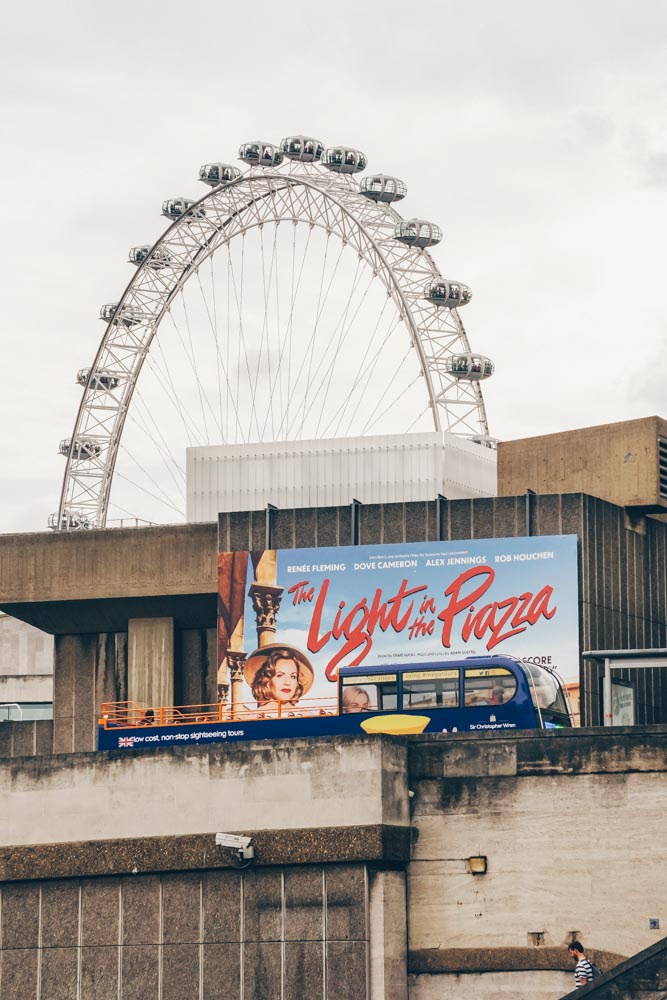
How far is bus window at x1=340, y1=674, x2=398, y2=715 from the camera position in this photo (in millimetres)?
51219

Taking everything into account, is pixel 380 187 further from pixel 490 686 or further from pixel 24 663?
pixel 490 686

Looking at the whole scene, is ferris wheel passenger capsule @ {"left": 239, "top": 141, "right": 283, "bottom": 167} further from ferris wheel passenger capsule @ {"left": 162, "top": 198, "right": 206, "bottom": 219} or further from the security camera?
the security camera

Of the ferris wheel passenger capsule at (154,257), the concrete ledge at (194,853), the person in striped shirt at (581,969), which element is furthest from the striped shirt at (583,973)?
the ferris wheel passenger capsule at (154,257)

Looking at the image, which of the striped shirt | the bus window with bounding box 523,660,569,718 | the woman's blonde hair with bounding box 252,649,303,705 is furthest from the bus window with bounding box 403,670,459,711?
the striped shirt

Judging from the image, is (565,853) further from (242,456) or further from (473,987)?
(242,456)

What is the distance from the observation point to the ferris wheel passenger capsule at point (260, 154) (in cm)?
9731

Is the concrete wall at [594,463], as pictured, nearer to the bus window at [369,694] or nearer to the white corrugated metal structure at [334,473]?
the white corrugated metal structure at [334,473]

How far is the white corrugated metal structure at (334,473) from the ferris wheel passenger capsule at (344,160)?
32.5 metres

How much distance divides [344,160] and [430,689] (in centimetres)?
4920

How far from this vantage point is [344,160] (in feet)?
310

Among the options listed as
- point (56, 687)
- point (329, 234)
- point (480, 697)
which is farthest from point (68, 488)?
point (480, 697)

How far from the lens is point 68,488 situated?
117375 millimetres

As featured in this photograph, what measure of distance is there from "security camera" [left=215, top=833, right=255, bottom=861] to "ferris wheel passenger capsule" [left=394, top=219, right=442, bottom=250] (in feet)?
160

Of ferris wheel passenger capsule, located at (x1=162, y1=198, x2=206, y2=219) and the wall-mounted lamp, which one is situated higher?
ferris wheel passenger capsule, located at (x1=162, y1=198, x2=206, y2=219)
